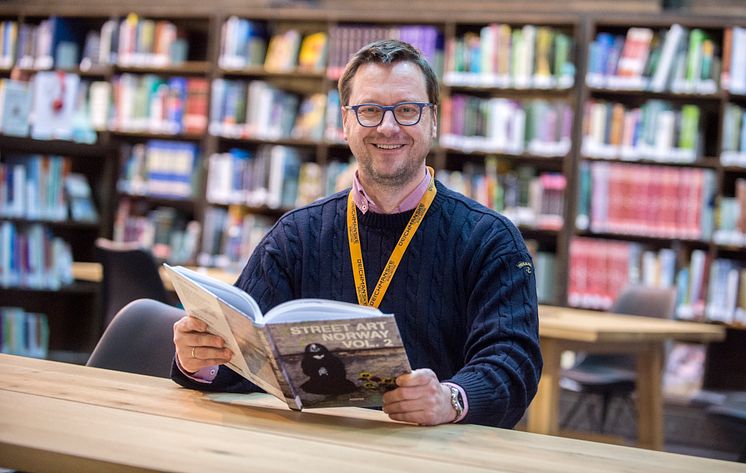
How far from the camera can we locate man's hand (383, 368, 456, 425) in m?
1.53

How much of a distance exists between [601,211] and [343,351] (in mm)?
4322

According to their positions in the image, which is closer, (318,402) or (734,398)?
(318,402)

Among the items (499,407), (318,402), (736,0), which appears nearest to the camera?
(318,402)

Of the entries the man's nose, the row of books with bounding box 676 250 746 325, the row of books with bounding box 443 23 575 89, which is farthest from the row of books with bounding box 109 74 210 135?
the man's nose

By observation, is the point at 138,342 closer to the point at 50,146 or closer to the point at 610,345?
the point at 610,345

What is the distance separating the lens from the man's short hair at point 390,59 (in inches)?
79.4

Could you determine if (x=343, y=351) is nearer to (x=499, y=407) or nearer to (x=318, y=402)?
(x=318, y=402)

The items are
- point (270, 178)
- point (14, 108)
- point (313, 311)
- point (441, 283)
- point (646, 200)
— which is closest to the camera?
point (313, 311)

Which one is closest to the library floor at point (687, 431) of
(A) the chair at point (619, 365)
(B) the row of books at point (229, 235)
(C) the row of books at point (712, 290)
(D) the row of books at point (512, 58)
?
(A) the chair at point (619, 365)

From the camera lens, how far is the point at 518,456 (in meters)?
1.36

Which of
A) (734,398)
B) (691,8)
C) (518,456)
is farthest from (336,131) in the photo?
(518,456)

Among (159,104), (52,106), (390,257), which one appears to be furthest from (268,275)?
(159,104)

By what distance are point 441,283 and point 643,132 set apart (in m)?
3.83

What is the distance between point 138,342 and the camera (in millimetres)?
2051
